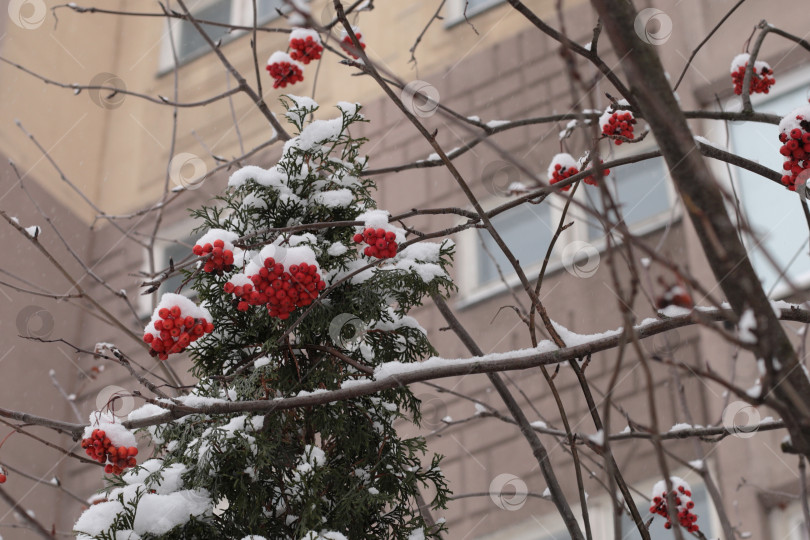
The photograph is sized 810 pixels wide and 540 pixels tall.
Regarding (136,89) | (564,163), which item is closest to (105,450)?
(564,163)

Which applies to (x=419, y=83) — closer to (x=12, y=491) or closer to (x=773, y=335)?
(x=12, y=491)

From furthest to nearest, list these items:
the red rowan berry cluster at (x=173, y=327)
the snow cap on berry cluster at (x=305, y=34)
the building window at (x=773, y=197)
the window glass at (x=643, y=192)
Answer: the window glass at (x=643, y=192) → the building window at (x=773, y=197) → the snow cap on berry cluster at (x=305, y=34) → the red rowan berry cluster at (x=173, y=327)

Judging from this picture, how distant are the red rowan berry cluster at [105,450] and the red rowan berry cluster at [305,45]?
97.2 inches

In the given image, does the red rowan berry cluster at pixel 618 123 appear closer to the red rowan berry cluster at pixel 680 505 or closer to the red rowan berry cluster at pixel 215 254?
the red rowan berry cluster at pixel 680 505

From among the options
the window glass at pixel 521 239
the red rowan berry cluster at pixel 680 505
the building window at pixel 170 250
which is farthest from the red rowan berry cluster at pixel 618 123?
the building window at pixel 170 250

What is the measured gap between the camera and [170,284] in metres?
8.79

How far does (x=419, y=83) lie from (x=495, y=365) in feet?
18.4

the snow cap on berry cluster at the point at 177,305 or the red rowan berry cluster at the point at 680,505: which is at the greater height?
the snow cap on berry cluster at the point at 177,305

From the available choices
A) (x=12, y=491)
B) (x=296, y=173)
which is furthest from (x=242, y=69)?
(x=296, y=173)

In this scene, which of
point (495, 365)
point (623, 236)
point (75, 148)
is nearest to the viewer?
point (623, 236)

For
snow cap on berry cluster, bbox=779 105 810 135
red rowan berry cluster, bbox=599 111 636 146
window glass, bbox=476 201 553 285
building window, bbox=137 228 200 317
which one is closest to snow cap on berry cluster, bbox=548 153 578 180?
red rowan berry cluster, bbox=599 111 636 146

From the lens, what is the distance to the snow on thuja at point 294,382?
8.38ft

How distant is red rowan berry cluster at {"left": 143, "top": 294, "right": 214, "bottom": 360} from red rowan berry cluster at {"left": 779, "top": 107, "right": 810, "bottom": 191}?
69.3 inches

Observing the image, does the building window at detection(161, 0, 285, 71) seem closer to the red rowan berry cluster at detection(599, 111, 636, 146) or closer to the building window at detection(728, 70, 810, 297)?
the building window at detection(728, 70, 810, 297)
